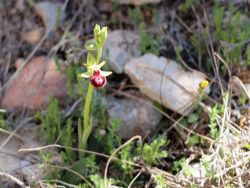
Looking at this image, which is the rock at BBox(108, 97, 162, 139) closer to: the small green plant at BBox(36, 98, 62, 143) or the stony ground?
the stony ground

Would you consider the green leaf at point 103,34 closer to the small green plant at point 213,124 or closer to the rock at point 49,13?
the small green plant at point 213,124

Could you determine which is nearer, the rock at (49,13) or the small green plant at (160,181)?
the small green plant at (160,181)

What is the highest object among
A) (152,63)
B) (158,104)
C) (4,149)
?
(152,63)

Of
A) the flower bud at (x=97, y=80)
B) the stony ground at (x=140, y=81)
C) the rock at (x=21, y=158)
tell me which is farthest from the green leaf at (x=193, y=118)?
the rock at (x=21, y=158)

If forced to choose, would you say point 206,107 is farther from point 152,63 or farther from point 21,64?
point 21,64

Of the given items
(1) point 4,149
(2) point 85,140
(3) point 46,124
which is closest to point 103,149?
(2) point 85,140

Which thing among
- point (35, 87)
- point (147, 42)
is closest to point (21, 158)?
point (35, 87)

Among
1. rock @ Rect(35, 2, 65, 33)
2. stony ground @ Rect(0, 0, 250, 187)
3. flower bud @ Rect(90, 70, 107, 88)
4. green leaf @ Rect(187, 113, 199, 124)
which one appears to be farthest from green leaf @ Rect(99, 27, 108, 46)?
rock @ Rect(35, 2, 65, 33)
